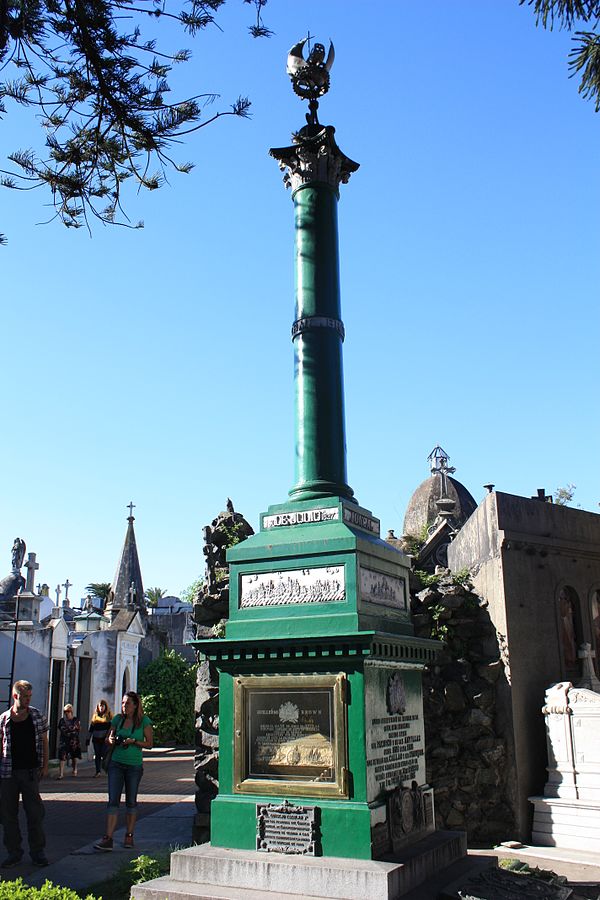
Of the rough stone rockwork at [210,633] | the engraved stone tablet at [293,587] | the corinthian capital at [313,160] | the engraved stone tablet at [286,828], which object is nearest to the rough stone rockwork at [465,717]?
the rough stone rockwork at [210,633]

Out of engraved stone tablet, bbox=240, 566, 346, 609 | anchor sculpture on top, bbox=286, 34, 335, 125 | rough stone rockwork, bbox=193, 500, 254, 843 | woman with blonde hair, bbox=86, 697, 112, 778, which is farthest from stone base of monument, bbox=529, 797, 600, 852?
anchor sculpture on top, bbox=286, 34, 335, 125

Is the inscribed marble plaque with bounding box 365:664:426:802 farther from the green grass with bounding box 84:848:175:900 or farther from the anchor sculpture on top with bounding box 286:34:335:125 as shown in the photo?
the anchor sculpture on top with bounding box 286:34:335:125

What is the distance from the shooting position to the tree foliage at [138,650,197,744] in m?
29.7

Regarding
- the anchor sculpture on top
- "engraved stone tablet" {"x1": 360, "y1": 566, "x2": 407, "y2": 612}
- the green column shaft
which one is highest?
the anchor sculpture on top

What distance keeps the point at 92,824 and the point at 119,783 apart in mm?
2914

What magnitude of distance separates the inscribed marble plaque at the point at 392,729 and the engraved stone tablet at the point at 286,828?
505 millimetres

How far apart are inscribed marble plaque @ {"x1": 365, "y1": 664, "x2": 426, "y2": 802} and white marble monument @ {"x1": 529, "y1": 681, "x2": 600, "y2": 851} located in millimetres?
4622

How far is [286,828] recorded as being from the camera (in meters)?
6.17

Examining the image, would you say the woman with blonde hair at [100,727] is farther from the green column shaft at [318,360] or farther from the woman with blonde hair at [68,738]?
the green column shaft at [318,360]

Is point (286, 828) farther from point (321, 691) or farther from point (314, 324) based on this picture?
point (314, 324)

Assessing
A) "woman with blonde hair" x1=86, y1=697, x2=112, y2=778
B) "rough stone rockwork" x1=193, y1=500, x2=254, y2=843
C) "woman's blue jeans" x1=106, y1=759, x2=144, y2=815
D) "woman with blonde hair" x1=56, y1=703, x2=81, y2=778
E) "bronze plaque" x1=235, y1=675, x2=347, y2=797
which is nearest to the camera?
"bronze plaque" x1=235, y1=675, x2=347, y2=797

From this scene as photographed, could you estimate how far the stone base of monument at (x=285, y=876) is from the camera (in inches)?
221

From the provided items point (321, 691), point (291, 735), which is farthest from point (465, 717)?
point (321, 691)

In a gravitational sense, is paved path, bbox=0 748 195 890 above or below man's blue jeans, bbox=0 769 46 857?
below
